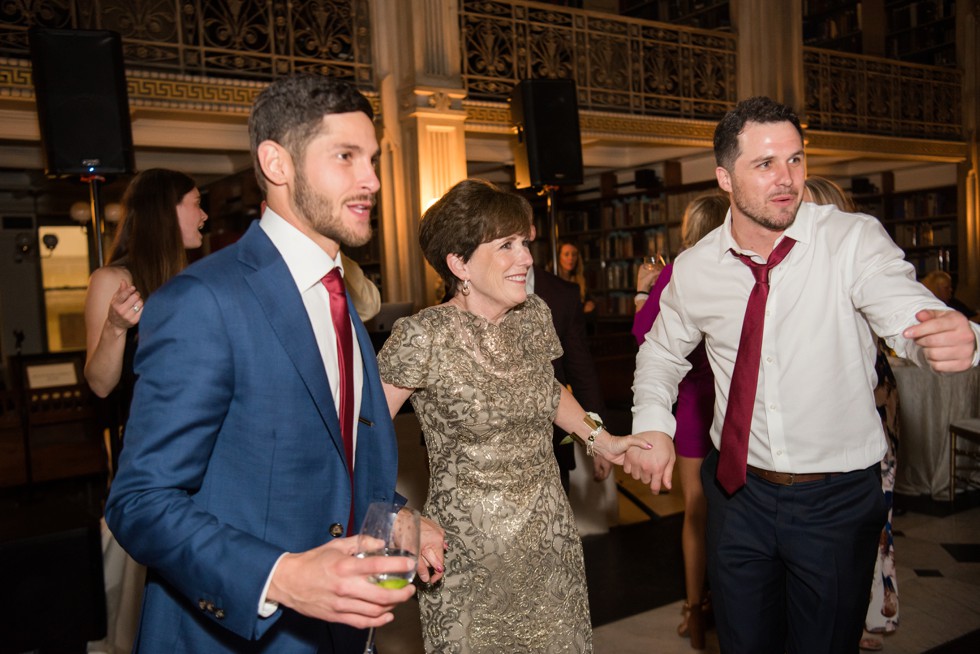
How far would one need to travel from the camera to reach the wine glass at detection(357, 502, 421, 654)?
1047 millimetres

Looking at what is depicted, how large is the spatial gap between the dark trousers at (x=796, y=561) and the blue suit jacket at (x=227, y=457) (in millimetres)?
1115

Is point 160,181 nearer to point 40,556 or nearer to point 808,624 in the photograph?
point 40,556

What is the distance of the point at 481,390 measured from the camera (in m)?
2.05

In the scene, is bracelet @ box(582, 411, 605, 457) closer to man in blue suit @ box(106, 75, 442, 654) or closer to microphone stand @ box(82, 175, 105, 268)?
man in blue suit @ box(106, 75, 442, 654)

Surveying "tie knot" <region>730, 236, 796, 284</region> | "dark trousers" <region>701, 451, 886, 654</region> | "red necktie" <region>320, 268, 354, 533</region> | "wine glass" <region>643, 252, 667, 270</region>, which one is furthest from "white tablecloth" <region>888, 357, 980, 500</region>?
"red necktie" <region>320, 268, 354, 533</region>

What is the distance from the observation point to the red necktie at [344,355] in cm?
135

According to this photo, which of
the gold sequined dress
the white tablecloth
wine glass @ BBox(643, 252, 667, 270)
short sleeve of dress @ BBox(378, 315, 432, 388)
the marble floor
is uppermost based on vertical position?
wine glass @ BBox(643, 252, 667, 270)

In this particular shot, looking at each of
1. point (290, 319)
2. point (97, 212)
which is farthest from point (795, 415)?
point (97, 212)

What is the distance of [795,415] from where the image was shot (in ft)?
6.29

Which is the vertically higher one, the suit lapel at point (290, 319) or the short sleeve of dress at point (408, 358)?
the suit lapel at point (290, 319)

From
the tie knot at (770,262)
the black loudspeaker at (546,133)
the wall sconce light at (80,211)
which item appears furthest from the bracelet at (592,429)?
the wall sconce light at (80,211)

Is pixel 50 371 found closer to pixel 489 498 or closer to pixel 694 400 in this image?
pixel 694 400

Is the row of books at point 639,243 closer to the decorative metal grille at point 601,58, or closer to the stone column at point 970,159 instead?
the decorative metal grille at point 601,58

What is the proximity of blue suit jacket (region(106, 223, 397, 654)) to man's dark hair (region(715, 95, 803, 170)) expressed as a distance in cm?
121
